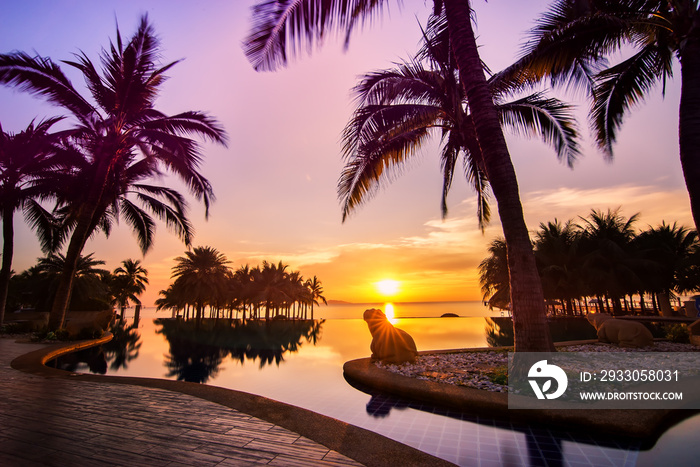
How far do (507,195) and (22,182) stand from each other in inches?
810

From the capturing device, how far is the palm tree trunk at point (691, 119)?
499 centimetres

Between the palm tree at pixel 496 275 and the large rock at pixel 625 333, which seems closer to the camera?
the large rock at pixel 625 333

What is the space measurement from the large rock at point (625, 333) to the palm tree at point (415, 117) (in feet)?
17.7

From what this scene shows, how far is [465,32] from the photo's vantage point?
5.93 meters

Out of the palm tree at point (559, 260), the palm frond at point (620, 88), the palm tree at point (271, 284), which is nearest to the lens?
the palm frond at point (620, 88)

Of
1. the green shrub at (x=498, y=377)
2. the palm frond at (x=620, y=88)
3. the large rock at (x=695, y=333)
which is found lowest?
the green shrub at (x=498, y=377)

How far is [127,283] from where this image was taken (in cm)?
4681

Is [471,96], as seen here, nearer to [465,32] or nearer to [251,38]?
[465,32]

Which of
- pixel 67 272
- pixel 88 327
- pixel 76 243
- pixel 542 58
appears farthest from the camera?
pixel 88 327

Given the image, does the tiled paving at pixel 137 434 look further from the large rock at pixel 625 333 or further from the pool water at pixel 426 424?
the large rock at pixel 625 333

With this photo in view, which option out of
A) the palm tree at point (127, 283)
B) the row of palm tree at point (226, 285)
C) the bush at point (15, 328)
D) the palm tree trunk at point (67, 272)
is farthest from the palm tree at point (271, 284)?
the palm tree trunk at point (67, 272)

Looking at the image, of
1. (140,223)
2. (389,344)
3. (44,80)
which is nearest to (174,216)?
(140,223)

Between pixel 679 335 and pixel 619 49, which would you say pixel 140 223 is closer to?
pixel 619 49

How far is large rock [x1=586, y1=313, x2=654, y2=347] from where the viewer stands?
30.1 ft
